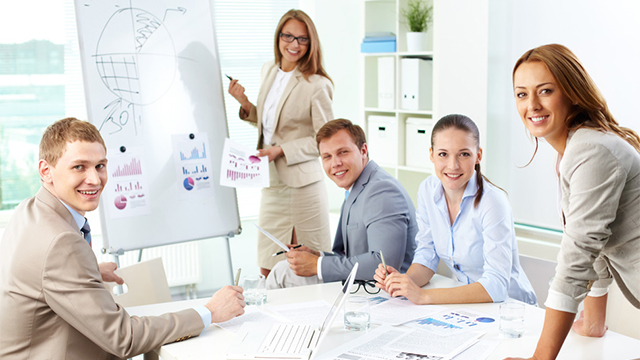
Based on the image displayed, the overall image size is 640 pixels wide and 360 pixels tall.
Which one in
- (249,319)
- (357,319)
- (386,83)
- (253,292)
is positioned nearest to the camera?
(357,319)

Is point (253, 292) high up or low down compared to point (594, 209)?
down

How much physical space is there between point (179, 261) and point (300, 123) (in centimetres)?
175

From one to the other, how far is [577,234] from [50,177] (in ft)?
4.67

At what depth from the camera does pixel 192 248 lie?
15.0ft

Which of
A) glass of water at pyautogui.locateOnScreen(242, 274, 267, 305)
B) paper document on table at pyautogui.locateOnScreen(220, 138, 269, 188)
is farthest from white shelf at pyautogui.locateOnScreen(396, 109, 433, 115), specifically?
glass of water at pyautogui.locateOnScreen(242, 274, 267, 305)

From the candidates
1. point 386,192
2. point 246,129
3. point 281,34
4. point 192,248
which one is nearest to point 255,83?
point 246,129

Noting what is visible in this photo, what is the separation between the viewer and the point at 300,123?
11.1 ft

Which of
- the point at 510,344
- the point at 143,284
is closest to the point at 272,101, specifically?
the point at 143,284

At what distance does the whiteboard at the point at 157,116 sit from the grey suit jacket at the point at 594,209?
7.21 feet

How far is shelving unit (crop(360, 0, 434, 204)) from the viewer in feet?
13.5

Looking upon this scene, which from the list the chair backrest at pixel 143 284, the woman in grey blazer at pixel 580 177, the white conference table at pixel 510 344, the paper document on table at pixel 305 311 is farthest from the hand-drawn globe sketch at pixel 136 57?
the woman in grey blazer at pixel 580 177

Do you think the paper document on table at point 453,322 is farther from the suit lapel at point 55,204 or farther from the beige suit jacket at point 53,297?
the suit lapel at point 55,204

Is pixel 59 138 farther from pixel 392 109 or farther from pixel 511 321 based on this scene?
pixel 392 109

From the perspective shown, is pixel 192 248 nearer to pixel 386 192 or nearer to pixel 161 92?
pixel 161 92
